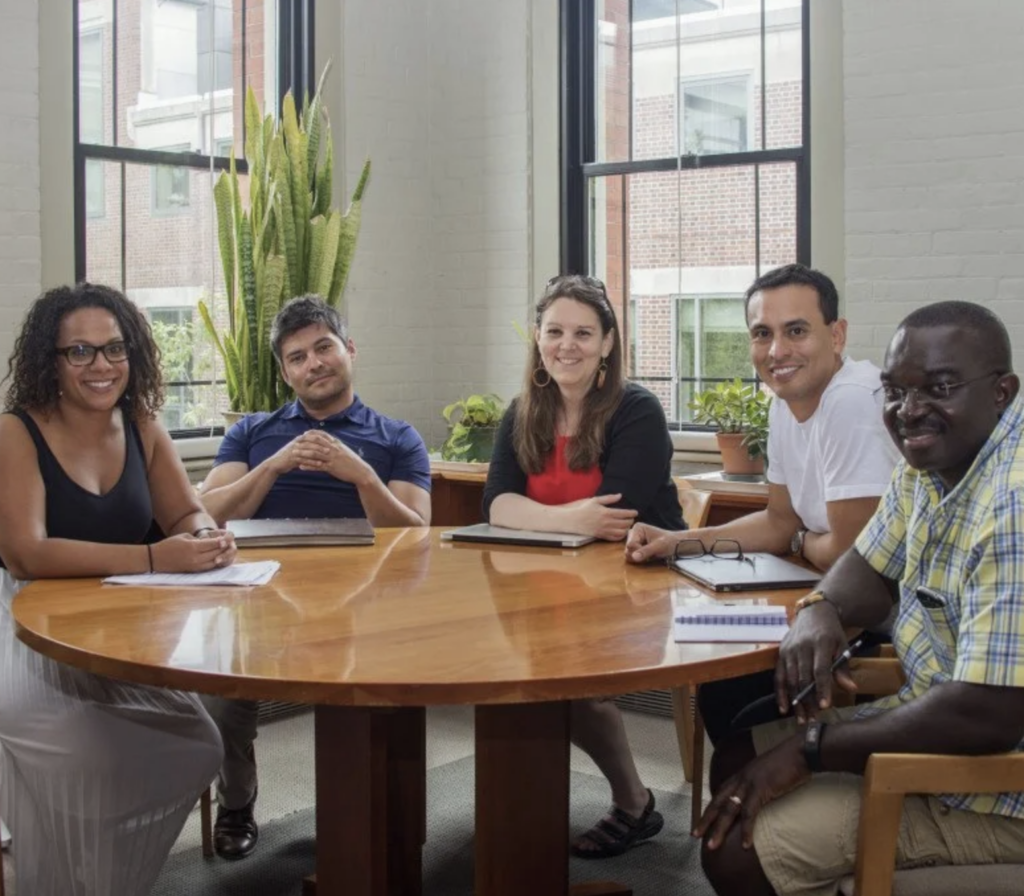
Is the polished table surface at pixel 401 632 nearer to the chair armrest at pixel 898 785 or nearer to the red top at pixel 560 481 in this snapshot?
the chair armrest at pixel 898 785

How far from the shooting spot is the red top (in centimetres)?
322

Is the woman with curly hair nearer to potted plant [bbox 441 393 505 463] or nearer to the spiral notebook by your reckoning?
the spiral notebook

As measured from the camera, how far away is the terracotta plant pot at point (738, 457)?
480cm

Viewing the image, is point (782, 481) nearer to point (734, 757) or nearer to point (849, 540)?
point (849, 540)

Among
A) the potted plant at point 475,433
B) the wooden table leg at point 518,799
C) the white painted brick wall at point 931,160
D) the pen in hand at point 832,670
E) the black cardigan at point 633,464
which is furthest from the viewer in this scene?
the potted plant at point 475,433

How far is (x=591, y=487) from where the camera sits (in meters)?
3.21

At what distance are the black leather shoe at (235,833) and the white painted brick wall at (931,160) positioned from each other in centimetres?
278

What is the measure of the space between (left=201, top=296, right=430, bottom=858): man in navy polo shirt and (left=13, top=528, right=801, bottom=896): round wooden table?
579 millimetres

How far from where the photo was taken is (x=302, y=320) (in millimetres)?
3643

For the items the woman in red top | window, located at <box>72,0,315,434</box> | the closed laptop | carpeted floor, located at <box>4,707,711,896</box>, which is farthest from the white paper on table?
window, located at <box>72,0,315,434</box>

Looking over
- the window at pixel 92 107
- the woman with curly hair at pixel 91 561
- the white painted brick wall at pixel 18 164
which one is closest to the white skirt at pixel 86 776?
the woman with curly hair at pixel 91 561

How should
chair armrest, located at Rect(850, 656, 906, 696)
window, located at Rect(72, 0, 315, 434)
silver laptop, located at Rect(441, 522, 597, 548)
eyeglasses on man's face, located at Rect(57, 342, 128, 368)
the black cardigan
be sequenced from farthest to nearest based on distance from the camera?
1. window, located at Rect(72, 0, 315, 434)
2. the black cardigan
3. silver laptop, located at Rect(441, 522, 597, 548)
4. eyeglasses on man's face, located at Rect(57, 342, 128, 368)
5. chair armrest, located at Rect(850, 656, 906, 696)

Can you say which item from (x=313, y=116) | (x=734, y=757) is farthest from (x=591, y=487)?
(x=313, y=116)

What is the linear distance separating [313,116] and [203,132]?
0.54 metres
